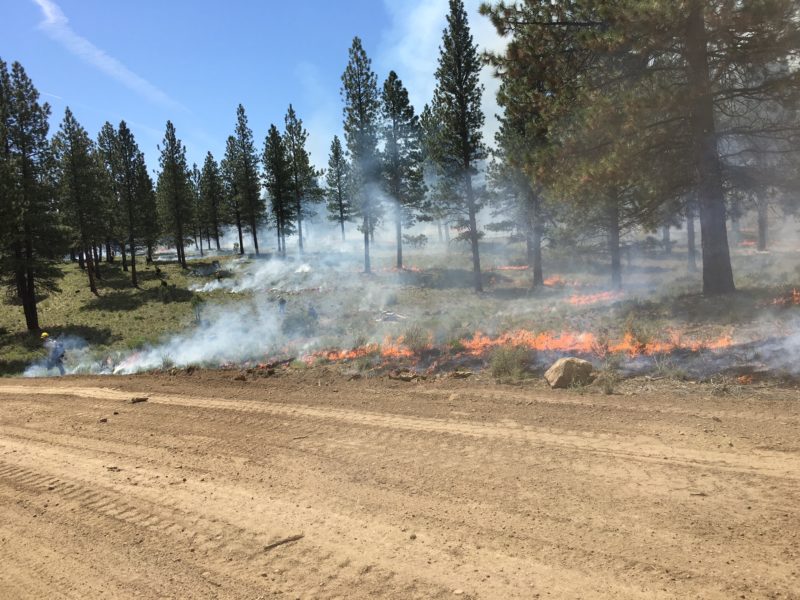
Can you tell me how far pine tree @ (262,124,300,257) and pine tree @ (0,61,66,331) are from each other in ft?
68.2

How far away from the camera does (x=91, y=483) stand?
5535mm

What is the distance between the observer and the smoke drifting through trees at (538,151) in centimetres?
1076

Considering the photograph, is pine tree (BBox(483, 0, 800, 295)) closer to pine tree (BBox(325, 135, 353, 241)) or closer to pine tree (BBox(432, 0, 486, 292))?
pine tree (BBox(432, 0, 486, 292))

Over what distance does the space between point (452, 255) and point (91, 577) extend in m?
39.9

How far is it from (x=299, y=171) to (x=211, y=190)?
14348 millimetres

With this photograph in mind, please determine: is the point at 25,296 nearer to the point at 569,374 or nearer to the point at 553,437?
the point at 569,374

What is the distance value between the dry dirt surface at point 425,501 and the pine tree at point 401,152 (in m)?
Answer: 27.5

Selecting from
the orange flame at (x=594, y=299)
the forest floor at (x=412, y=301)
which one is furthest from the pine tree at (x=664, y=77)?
the orange flame at (x=594, y=299)

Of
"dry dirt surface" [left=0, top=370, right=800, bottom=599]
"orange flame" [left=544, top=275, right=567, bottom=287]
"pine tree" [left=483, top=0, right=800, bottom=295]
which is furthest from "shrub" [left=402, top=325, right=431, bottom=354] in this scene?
"orange flame" [left=544, top=275, right=567, bottom=287]

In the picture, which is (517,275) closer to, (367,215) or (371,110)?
(367,215)

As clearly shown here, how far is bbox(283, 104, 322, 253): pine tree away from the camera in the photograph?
152 ft

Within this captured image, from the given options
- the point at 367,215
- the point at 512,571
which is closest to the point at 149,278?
the point at 367,215

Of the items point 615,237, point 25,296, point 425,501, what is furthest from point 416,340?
point 25,296

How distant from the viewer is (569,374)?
826cm
